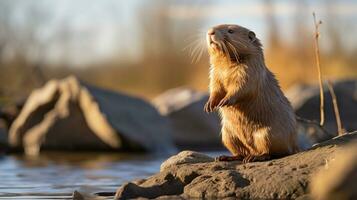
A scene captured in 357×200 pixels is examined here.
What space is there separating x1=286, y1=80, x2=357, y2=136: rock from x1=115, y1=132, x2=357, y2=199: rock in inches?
348

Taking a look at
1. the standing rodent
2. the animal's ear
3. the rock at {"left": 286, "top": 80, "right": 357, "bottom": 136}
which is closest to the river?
the standing rodent

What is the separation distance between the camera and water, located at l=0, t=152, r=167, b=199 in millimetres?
9773

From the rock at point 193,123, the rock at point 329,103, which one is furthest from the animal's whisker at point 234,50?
the rock at point 193,123

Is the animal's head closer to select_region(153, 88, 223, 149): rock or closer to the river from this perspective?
the river

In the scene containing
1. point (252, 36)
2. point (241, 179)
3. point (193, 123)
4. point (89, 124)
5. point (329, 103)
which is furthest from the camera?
point (193, 123)

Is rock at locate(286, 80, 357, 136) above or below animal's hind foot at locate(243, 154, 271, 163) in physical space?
above

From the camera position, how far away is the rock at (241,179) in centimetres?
816

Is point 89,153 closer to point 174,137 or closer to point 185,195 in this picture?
point 174,137

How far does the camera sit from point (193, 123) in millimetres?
18922

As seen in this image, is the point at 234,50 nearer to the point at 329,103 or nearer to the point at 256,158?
the point at 256,158

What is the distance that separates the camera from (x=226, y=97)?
9031 mm

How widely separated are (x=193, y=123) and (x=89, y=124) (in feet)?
9.19

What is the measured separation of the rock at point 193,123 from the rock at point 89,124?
1632 millimetres

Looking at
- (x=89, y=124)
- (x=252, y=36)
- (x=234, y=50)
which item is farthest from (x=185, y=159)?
(x=89, y=124)
